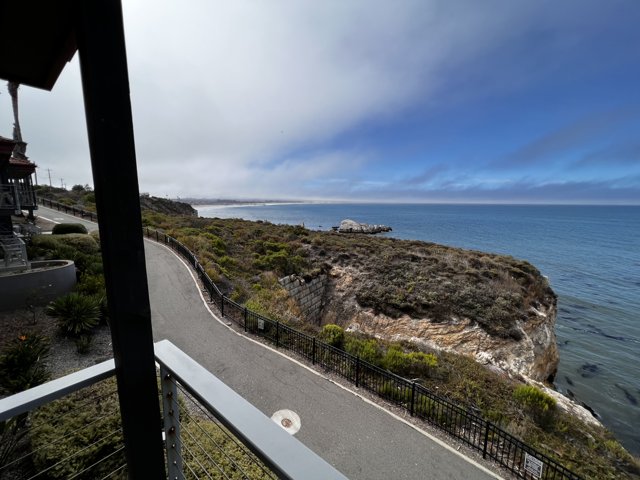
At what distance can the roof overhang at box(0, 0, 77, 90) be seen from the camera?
1457 mm

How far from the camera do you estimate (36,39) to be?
1738 mm

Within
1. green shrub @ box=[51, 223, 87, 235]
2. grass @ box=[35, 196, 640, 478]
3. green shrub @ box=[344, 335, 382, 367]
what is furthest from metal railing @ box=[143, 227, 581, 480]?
green shrub @ box=[51, 223, 87, 235]

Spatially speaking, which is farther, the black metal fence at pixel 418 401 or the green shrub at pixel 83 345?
the green shrub at pixel 83 345

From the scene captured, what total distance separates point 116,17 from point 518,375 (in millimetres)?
16280

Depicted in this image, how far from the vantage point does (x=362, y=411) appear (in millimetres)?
7652

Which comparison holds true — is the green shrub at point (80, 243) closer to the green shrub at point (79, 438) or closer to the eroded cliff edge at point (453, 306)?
the eroded cliff edge at point (453, 306)

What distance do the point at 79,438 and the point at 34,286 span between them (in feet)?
32.5

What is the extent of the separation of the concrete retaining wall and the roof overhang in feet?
37.2

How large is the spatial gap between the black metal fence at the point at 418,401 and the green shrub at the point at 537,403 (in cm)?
220

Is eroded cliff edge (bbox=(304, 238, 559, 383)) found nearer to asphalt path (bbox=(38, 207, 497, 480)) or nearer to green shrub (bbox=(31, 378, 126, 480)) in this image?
asphalt path (bbox=(38, 207, 497, 480))

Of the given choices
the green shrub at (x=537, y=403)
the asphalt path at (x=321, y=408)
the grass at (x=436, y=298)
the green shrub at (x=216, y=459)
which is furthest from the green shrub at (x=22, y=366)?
the green shrub at (x=537, y=403)

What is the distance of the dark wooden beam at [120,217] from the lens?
49.1 inches

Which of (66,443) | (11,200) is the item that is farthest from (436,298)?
(11,200)

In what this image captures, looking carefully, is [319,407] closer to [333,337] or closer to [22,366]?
[333,337]
